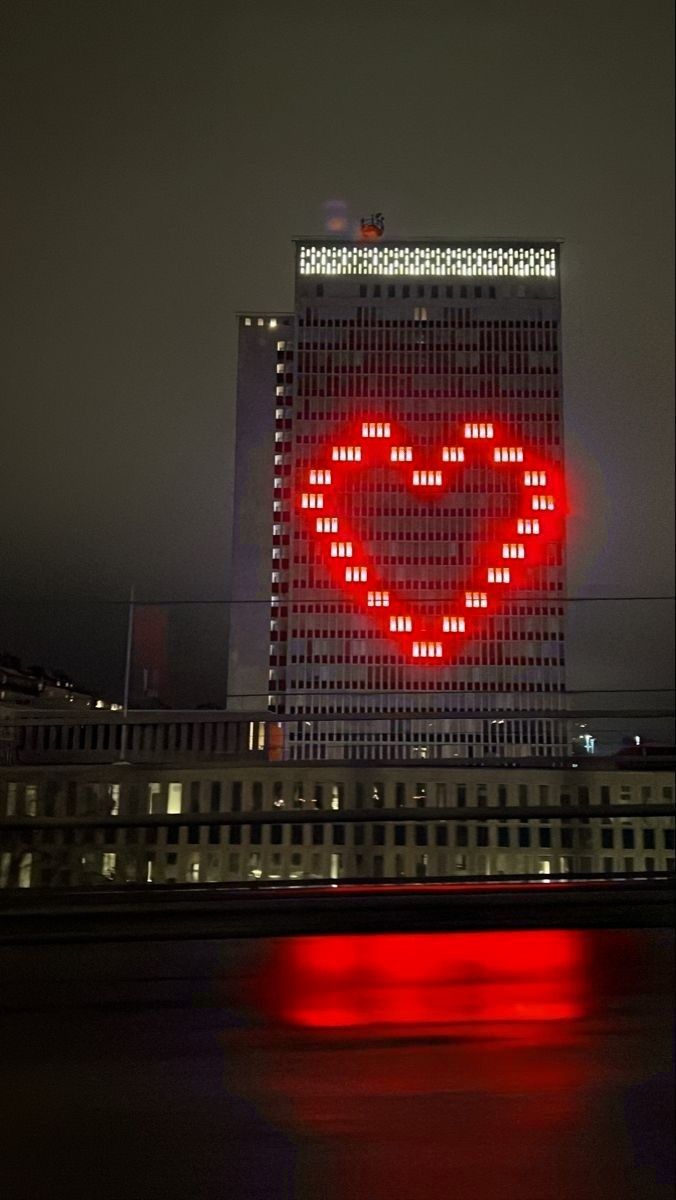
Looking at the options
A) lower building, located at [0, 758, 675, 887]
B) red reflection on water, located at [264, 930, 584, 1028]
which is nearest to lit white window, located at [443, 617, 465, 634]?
lower building, located at [0, 758, 675, 887]

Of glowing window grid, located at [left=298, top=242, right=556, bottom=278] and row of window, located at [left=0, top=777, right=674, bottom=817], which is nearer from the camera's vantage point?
row of window, located at [left=0, top=777, right=674, bottom=817]

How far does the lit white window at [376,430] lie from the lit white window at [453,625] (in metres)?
0.76

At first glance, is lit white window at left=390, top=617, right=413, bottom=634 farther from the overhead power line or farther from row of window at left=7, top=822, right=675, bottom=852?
row of window at left=7, top=822, right=675, bottom=852

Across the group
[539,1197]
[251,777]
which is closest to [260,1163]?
[539,1197]

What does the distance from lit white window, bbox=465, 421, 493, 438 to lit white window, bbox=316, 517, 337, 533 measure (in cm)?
65

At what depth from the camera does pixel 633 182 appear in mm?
2744

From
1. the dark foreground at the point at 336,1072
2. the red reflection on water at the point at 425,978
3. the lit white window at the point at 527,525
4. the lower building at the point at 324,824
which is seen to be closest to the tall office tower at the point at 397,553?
the lit white window at the point at 527,525

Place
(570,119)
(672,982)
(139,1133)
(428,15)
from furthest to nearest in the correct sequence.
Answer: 1. (570,119)
2. (428,15)
3. (672,982)
4. (139,1133)

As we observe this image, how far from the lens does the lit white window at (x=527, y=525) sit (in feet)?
10.4

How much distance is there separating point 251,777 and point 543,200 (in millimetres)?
2196

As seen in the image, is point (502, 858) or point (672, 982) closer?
point (672, 982)

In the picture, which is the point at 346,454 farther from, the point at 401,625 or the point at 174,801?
the point at 174,801

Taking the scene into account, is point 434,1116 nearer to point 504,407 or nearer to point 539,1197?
point 539,1197

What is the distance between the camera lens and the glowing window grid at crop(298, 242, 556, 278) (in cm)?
297
